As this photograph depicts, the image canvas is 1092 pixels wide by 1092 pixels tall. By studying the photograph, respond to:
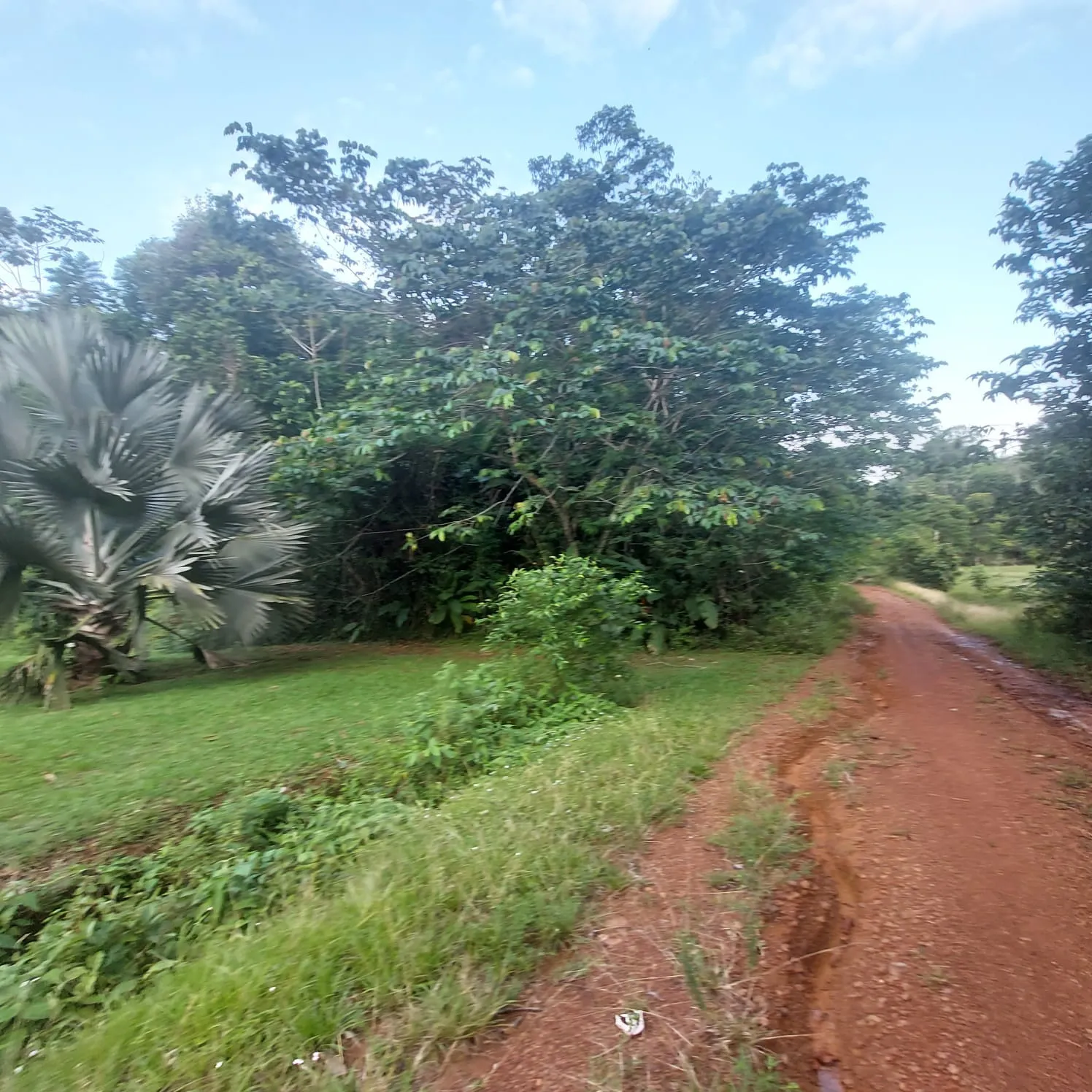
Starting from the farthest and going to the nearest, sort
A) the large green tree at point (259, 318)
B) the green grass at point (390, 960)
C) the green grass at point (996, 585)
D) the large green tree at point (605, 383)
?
the green grass at point (996, 585)
the large green tree at point (259, 318)
the large green tree at point (605, 383)
the green grass at point (390, 960)

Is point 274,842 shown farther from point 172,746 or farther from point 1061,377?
point 1061,377

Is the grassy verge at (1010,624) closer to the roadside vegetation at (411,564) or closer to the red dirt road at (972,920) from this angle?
the roadside vegetation at (411,564)

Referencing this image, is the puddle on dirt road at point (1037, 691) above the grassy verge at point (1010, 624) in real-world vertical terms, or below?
below

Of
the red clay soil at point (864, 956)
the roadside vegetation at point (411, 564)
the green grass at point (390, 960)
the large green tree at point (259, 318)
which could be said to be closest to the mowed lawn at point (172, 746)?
the roadside vegetation at point (411, 564)

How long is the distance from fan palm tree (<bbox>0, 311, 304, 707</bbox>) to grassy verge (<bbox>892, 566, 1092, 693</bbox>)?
34.8 feet

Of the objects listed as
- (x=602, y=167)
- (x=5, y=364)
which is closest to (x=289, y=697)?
(x=5, y=364)

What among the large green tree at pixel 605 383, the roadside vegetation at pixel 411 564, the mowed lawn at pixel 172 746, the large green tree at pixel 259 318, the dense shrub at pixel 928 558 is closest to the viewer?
the roadside vegetation at pixel 411 564

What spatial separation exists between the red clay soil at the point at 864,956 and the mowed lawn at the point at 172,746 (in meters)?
2.84

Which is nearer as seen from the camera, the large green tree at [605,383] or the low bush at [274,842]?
the low bush at [274,842]

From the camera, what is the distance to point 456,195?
42.4 feet

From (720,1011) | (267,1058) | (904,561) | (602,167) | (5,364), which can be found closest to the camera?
(267,1058)

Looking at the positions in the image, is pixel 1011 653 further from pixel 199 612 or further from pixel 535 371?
pixel 199 612

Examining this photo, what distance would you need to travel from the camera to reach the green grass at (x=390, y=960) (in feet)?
7.68

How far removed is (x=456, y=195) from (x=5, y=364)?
27.2ft
